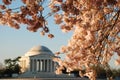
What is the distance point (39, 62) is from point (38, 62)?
0.55 meters

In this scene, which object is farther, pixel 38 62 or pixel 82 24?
pixel 38 62

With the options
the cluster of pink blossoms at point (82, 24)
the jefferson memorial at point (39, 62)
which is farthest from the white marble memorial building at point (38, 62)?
the cluster of pink blossoms at point (82, 24)

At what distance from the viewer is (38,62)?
122375 millimetres

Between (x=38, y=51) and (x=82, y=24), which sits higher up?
(x=38, y=51)

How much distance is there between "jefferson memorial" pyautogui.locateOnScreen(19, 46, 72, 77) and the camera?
117m

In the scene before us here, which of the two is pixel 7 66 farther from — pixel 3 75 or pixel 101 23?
pixel 101 23

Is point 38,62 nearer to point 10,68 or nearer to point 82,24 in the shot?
point 10,68

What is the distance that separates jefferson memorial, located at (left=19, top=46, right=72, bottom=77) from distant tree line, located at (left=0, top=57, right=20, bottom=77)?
99.5 inches

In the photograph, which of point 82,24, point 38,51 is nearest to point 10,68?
point 38,51

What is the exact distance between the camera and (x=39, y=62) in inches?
4801

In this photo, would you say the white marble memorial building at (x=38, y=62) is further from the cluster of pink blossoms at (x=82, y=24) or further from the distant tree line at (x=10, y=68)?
the cluster of pink blossoms at (x=82, y=24)

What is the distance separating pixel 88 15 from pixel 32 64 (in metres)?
106

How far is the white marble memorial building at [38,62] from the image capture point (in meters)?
117

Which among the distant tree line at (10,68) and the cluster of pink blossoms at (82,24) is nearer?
the cluster of pink blossoms at (82,24)
